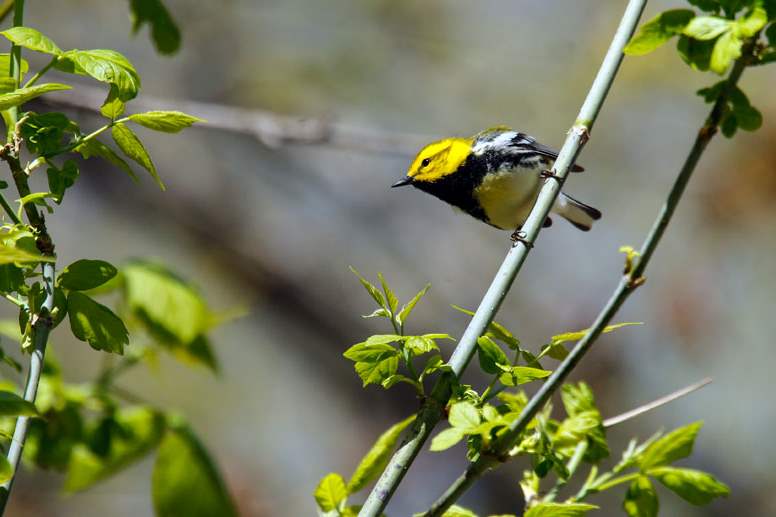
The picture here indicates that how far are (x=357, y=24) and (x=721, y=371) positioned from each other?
4037 mm

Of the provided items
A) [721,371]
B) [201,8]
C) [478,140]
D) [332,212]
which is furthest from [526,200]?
[721,371]

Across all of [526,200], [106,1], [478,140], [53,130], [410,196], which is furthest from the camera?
[410,196]

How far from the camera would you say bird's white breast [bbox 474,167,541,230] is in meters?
2.55

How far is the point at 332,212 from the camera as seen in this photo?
6.30 m

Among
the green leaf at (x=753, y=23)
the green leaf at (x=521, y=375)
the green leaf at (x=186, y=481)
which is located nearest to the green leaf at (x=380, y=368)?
the green leaf at (x=521, y=375)

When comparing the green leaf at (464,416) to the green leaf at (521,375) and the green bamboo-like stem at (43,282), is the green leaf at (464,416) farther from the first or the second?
the green bamboo-like stem at (43,282)

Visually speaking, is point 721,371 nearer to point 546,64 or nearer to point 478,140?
point 546,64

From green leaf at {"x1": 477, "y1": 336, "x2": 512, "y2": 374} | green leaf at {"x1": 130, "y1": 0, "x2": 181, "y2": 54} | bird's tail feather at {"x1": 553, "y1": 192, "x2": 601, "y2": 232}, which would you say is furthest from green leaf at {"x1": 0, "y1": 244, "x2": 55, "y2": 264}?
bird's tail feather at {"x1": 553, "y1": 192, "x2": 601, "y2": 232}

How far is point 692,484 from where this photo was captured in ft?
3.64

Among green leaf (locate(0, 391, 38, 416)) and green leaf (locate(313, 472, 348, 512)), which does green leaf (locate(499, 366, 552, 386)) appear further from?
green leaf (locate(0, 391, 38, 416))

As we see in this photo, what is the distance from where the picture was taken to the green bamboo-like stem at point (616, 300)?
0.82 m

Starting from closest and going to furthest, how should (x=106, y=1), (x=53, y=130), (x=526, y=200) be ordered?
(x=53, y=130) → (x=526, y=200) → (x=106, y=1)

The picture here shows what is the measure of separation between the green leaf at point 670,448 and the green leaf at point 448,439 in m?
0.34

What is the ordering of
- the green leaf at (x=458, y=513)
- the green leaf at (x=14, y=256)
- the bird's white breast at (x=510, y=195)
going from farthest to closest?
1. the bird's white breast at (x=510, y=195)
2. the green leaf at (x=458, y=513)
3. the green leaf at (x=14, y=256)
